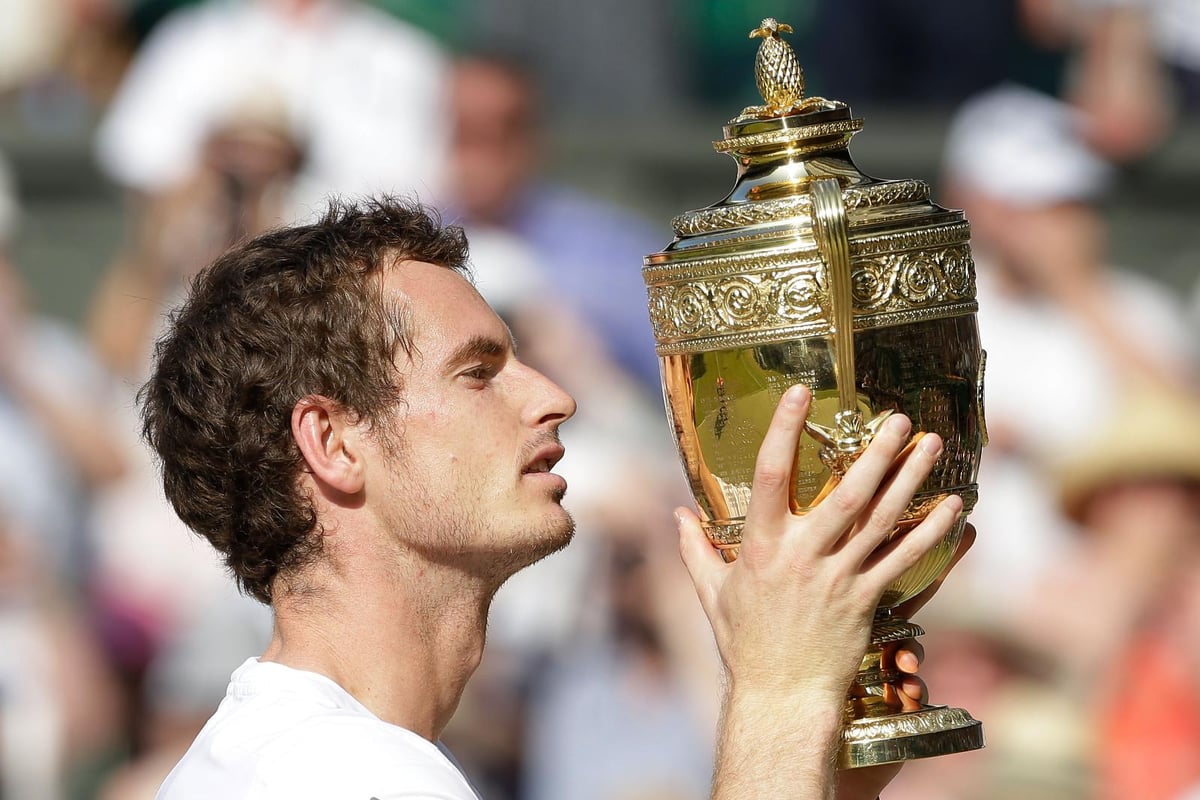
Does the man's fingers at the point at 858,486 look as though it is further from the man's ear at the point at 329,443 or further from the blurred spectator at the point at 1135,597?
the blurred spectator at the point at 1135,597

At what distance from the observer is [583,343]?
25.9ft

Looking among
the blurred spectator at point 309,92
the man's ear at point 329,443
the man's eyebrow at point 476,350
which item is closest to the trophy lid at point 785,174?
the man's eyebrow at point 476,350

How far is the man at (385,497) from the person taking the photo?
2502mm

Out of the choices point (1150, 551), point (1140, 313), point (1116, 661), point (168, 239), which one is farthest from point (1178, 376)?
point (168, 239)

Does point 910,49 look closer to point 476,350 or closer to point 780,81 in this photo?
point 780,81

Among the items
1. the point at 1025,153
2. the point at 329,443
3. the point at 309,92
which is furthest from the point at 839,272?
the point at 309,92

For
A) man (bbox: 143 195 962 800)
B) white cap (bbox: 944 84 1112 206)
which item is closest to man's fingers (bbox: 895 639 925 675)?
man (bbox: 143 195 962 800)

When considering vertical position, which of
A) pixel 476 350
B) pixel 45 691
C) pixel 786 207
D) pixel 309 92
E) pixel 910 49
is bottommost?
pixel 45 691

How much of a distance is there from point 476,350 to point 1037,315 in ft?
17.2

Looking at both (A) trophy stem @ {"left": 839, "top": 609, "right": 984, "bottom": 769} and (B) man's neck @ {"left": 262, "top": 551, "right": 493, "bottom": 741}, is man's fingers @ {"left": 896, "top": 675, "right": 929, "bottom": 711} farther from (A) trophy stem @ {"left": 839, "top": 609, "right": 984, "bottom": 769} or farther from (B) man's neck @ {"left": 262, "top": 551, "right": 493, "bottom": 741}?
(B) man's neck @ {"left": 262, "top": 551, "right": 493, "bottom": 741}

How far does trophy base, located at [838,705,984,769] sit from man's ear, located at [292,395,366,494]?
0.84m

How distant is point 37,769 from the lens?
7809 millimetres

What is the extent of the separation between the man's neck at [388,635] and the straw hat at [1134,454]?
4502 millimetres

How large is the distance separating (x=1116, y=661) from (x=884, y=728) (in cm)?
413
